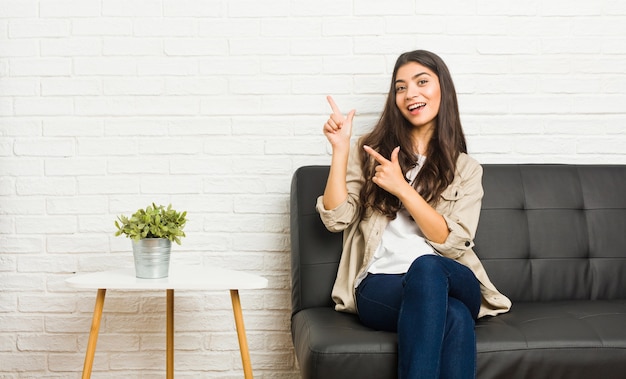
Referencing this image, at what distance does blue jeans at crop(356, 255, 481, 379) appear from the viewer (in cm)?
162

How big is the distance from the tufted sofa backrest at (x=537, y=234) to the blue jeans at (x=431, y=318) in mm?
406

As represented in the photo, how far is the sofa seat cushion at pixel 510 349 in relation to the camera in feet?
5.62

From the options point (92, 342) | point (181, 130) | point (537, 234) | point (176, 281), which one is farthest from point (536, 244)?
point (92, 342)

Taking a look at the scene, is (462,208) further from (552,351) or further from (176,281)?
(176,281)

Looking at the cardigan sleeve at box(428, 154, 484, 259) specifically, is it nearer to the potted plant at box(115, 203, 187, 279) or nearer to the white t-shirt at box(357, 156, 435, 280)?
the white t-shirt at box(357, 156, 435, 280)

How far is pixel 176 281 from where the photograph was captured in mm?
1973

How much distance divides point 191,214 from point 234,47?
624 millimetres

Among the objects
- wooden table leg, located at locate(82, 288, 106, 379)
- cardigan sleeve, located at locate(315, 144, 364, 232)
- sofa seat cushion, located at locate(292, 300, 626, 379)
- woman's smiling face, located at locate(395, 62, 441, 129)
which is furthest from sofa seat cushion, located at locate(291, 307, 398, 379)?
woman's smiling face, located at locate(395, 62, 441, 129)

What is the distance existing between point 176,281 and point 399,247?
2.15 feet

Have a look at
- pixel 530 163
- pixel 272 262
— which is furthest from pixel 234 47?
pixel 530 163

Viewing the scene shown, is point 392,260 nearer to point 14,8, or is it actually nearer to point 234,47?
point 234,47

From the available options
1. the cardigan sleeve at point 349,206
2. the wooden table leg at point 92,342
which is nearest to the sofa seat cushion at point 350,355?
the cardigan sleeve at point 349,206

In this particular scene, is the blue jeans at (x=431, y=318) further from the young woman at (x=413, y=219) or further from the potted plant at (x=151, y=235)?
the potted plant at (x=151, y=235)

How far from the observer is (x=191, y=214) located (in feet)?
8.27
